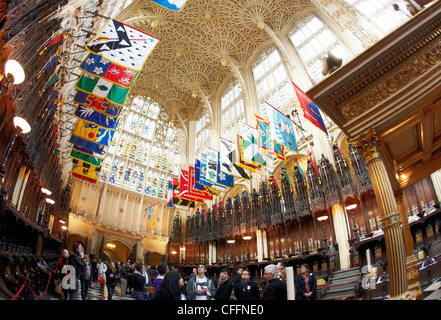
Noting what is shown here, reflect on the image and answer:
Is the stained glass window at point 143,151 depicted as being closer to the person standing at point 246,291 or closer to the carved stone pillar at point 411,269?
the person standing at point 246,291

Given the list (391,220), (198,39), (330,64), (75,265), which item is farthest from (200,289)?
(198,39)

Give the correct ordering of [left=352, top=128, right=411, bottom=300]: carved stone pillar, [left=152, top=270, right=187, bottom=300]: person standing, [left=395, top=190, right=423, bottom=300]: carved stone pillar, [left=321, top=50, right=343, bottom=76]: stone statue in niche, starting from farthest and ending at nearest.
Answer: [left=321, top=50, right=343, bottom=76]: stone statue in niche < [left=395, top=190, right=423, bottom=300]: carved stone pillar < [left=352, top=128, right=411, bottom=300]: carved stone pillar < [left=152, top=270, right=187, bottom=300]: person standing

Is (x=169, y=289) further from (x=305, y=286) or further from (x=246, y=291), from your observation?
(x=305, y=286)

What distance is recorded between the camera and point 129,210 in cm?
2458

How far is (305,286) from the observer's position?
5.36 m

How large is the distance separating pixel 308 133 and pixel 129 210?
18349 mm

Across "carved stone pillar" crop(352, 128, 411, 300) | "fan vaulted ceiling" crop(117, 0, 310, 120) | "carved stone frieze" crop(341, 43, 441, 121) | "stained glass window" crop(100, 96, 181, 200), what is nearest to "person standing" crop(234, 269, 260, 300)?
"carved stone pillar" crop(352, 128, 411, 300)

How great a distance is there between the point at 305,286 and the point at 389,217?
231 centimetres

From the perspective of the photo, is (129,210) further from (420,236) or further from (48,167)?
(420,236)

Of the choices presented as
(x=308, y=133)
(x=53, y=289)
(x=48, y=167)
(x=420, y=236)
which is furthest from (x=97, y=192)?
(x=420, y=236)

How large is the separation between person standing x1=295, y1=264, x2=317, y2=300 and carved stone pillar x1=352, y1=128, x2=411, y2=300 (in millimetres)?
1611

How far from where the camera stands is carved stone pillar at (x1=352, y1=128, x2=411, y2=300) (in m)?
3.98

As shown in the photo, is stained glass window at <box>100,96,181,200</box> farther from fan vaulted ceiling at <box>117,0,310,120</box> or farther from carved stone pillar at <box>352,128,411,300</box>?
carved stone pillar at <box>352,128,411,300</box>

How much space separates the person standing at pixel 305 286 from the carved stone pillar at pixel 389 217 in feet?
5.29
